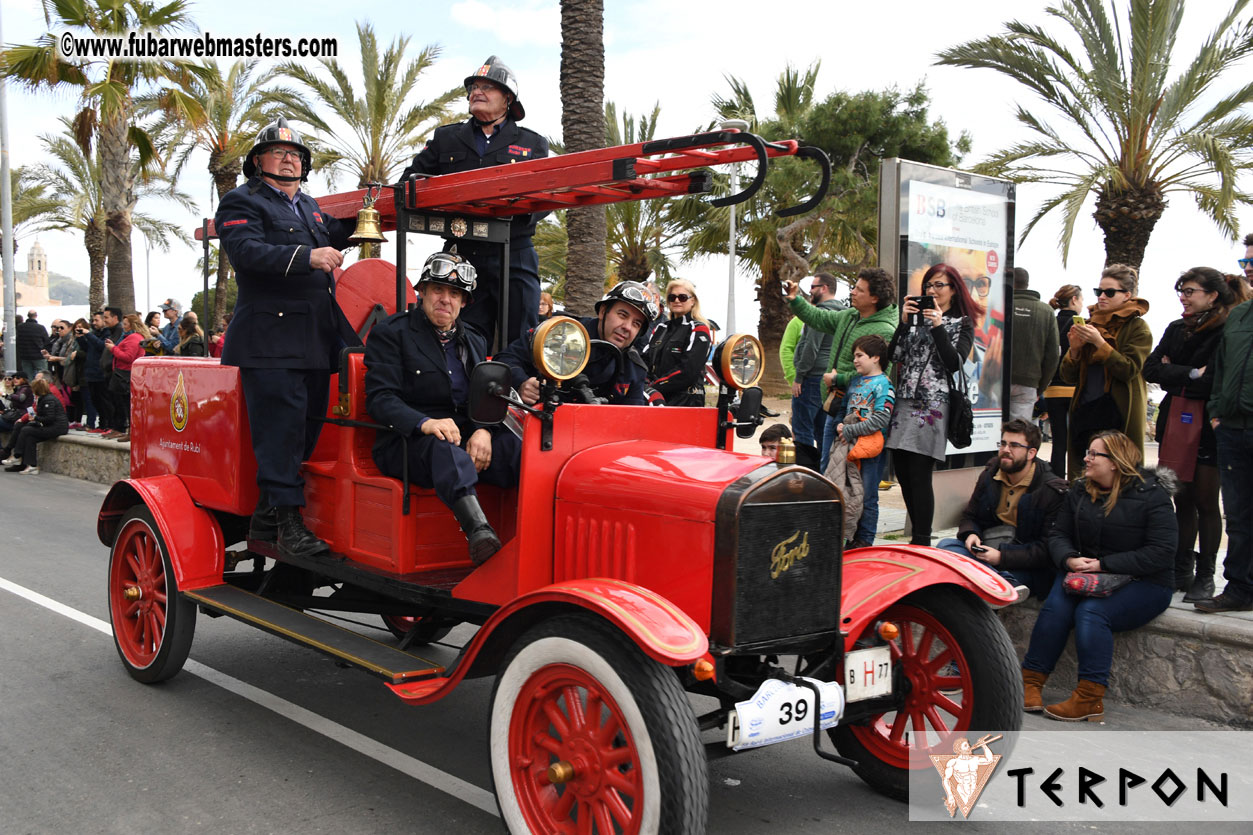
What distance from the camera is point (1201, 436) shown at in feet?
19.2

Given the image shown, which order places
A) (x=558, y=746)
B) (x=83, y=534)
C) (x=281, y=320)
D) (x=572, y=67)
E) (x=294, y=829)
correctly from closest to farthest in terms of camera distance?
(x=558, y=746) < (x=294, y=829) < (x=281, y=320) < (x=83, y=534) < (x=572, y=67)

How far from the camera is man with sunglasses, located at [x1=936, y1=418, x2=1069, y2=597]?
5488mm

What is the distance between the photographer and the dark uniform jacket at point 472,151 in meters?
5.52

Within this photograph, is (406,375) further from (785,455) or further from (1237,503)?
(1237,503)

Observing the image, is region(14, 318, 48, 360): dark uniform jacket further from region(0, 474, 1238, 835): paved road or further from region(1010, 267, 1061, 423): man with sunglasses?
region(1010, 267, 1061, 423): man with sunglasses

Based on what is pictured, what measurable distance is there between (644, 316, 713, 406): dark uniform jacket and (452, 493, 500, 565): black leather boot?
1.34 metres

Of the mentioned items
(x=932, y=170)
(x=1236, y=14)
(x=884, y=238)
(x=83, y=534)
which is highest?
(x=1236, y=14)

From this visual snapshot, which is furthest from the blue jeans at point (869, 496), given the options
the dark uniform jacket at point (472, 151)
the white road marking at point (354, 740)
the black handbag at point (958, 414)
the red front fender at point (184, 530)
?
the red front fender at point (184, 530)


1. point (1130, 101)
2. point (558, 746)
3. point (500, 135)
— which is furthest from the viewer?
point (1130, 101)

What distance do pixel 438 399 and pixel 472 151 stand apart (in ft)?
5.63

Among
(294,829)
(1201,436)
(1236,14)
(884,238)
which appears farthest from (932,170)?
(1236,14)

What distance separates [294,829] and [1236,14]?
557 inches

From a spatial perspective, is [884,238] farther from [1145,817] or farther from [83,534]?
[83,534]

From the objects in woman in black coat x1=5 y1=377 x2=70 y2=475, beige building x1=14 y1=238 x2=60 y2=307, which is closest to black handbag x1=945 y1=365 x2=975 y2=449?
woman in black coat x1=5 y1=377 x2=70 y2=475
